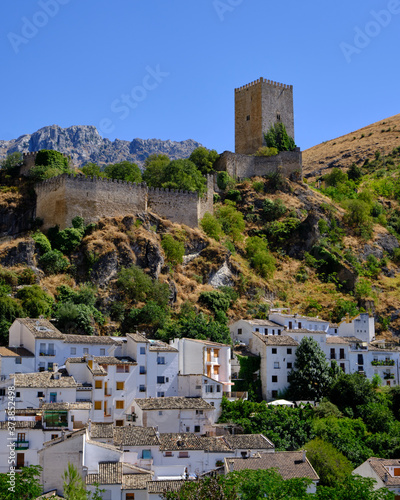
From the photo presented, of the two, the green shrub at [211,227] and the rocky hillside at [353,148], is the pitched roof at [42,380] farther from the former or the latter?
the rocky hillside at [353,148]

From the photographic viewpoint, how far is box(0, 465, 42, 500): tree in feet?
113

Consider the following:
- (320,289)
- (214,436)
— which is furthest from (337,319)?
(214,436)

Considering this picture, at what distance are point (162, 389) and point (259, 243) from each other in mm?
25844

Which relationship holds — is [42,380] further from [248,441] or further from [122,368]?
[248,441]

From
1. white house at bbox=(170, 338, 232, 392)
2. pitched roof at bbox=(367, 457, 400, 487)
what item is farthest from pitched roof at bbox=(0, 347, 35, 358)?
pitched roof at bbox=(367, 457, 400, 487)

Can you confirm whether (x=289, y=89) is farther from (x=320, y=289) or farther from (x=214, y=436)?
(x=214, y=436)

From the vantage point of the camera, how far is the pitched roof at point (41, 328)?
5056 centimetres

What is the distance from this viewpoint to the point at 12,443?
1619 inches

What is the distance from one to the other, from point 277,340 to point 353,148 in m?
82.8

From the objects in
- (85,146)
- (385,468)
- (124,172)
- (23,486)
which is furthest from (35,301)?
(85,146)

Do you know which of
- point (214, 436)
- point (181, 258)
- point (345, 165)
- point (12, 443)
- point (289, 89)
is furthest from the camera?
point (345, 165)

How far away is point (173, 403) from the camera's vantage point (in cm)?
4975

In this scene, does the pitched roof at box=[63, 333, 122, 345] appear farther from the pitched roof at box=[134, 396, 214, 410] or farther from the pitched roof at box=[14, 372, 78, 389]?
the pitched roof at box=[134, 396, 214, 410]

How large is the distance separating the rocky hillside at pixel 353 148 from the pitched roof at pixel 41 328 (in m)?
75.4
